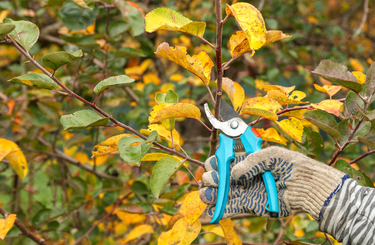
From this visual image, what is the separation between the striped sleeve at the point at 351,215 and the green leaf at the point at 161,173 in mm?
375

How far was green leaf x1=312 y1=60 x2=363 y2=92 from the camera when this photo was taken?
690 millimetres

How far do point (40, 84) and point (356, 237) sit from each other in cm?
80

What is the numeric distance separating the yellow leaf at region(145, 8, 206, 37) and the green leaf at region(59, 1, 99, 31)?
0.70 meters

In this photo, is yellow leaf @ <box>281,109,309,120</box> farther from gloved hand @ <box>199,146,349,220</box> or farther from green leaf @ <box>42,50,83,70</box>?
green leaf @ <box>42,50,83,70</box>

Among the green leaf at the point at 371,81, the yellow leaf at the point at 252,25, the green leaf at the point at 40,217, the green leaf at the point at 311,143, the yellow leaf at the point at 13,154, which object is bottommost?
the green leaf at the point at 40,217

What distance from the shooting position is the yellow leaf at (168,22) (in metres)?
0.61

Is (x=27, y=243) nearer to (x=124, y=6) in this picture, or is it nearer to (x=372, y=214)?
(x=124, y=6)

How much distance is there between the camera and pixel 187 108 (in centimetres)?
72

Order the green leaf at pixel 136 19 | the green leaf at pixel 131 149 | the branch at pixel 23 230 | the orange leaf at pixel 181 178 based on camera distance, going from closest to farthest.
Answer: the green leaf at pixel 131 149 < the branch at pixel 23 230 < the orange leaf at pixel 181 178 < the green leaf at pixel 136 19

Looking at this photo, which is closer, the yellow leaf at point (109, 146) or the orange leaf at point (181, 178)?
the yellow leaf at point (109, 146)

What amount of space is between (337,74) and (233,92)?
25cm

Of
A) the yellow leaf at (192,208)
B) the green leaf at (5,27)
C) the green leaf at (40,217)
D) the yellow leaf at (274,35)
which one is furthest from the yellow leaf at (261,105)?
the green leaf at (40,217)

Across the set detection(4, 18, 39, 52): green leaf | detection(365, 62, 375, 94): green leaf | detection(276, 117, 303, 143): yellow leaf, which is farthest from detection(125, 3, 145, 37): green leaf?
detection(365, 62, 375, 94): green leaf

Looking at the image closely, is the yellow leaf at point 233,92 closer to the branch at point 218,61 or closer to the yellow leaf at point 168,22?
the branch at point 218,61
